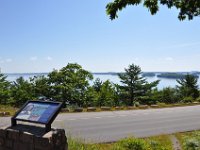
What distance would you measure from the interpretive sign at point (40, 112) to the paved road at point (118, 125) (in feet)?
18.9

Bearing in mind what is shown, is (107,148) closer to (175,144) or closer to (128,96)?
(175,144)

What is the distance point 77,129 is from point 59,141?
9.27m

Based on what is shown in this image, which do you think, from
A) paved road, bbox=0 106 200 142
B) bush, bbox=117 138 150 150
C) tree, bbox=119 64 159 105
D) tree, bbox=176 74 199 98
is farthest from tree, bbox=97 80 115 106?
bush, bbox=117 138 150 150

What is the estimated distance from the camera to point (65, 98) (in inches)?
1769

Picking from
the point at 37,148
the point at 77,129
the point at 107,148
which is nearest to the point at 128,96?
the point at 77,129

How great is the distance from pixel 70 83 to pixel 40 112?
36.8 m

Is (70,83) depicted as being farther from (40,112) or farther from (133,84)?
(40,112)

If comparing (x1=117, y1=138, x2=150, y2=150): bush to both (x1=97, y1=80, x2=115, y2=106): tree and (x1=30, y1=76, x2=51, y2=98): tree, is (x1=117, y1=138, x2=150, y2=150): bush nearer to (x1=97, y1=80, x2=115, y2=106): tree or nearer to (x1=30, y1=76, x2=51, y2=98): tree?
(x1=30, y1=76, x2=51, y2=98): tree

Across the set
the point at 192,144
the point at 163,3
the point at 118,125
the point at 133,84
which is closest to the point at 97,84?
the point at 133,84

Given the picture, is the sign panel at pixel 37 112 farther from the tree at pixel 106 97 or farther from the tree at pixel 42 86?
the tree at pixel 106 97

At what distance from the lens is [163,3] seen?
651 centimetres

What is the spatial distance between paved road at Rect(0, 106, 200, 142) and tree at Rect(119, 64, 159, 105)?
3489 centimetres

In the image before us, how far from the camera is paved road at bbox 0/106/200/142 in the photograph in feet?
49.8

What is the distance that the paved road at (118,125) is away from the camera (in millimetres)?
15172
